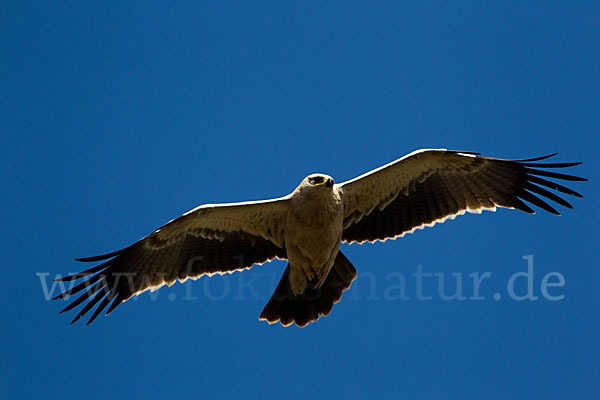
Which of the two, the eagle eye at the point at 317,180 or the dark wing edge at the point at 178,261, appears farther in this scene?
the dark wing edge at the point at 178,261

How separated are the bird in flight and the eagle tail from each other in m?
0.01

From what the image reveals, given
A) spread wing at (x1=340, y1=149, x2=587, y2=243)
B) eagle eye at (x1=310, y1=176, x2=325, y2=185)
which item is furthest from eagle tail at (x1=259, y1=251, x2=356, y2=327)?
eagle eye at (x1=310, y1=176, x2=325, y2=185)

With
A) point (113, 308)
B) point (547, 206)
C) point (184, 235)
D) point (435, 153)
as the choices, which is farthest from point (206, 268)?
point (547, 206)

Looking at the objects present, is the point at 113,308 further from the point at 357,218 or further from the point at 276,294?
the point at 357,218

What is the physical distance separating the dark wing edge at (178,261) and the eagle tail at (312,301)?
0.51 metres

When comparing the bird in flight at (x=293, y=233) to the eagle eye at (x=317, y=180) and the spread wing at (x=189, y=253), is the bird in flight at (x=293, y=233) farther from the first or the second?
the eagle eye at (x=317, y=180)

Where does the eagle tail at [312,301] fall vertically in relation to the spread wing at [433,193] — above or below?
below

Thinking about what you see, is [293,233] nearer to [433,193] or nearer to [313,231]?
[313,231]

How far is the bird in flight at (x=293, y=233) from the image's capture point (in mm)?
6742

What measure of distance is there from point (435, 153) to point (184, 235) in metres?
2.98

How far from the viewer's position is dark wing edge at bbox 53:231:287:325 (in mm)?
6996

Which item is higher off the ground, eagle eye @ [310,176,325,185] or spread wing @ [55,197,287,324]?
eagle eye @ [310,176,325,185]

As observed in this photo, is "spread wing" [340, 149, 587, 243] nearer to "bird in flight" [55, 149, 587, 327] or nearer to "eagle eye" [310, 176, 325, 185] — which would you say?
"bird in flight" [55, 149, 587, 327]

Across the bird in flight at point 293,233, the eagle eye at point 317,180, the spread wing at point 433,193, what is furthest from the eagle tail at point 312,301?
the eagle eye at point 317,180
